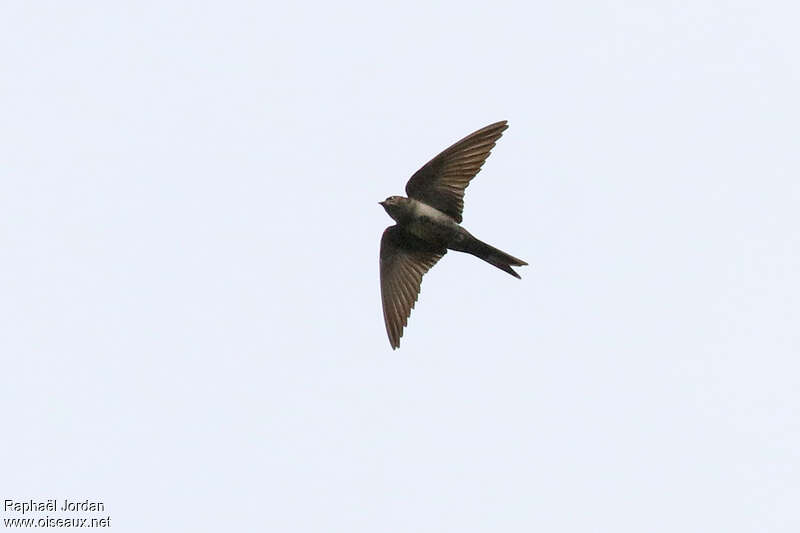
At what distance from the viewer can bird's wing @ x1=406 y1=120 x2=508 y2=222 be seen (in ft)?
31.8

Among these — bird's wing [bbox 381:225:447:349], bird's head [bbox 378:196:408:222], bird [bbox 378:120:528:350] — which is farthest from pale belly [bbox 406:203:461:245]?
bird's wing [bbox 381:225:447:349]

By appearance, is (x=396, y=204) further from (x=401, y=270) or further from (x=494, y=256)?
(x=494, y=256)

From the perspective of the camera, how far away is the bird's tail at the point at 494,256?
9680mm

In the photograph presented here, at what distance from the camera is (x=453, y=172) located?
32.1 feet

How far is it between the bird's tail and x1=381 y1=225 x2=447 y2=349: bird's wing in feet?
1.42

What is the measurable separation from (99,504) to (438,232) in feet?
12.2

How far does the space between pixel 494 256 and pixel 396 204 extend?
2.99ft

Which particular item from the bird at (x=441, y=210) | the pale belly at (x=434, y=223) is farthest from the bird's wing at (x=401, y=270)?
the pale belly at (x=434, y=223)

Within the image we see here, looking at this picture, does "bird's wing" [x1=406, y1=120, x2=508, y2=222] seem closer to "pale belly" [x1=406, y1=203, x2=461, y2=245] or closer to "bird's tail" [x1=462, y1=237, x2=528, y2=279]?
"pale belly" [x1=406, y1=203, x2=461, y2=245]

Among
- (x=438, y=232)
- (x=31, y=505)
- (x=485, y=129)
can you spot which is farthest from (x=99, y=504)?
(x=485, y=129)

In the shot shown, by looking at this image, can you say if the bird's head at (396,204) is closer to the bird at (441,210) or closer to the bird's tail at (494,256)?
the bird at (441,210)

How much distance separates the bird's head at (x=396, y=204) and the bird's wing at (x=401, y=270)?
0.91 ft

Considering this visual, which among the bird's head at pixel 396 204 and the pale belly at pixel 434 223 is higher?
the bird's head at pixel 396 204

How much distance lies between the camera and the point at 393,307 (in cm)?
1020
